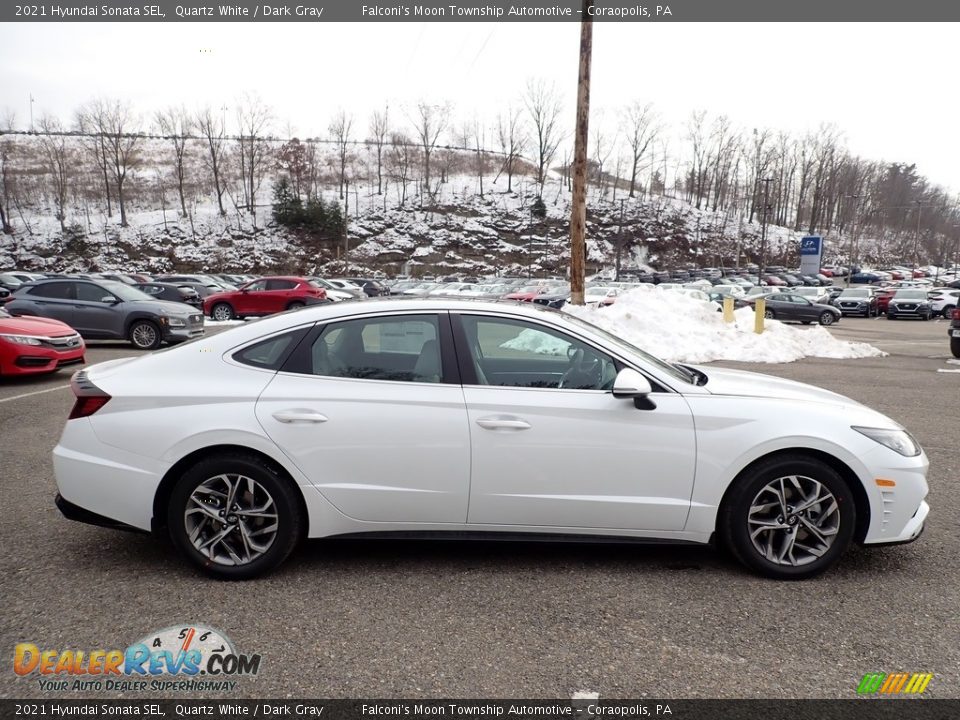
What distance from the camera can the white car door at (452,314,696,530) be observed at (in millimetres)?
3359

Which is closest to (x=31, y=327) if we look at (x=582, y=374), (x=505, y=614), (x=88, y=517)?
(x=88, y=517)

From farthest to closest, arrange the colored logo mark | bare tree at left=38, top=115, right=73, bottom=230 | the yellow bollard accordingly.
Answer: bare tree at left=38, top=115, right=73, bottom=230 < the yellow bollard < the colored logo mark

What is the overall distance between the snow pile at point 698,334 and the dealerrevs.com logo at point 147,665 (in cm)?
1147

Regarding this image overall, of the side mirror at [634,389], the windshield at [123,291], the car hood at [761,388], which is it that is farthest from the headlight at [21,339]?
the car hood at [761,388]

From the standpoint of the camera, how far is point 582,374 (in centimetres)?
356

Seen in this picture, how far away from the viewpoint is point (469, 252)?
69.1 m

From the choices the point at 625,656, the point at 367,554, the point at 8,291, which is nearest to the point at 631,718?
the point at 625,656

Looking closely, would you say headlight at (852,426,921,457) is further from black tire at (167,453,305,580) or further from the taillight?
the taillight

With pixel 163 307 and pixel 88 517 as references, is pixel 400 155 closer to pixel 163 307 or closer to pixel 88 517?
pixel 163 307

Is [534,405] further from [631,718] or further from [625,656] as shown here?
[631,718]

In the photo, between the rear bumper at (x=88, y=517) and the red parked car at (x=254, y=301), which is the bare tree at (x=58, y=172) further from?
the rear bumper at (x=88, y=517)

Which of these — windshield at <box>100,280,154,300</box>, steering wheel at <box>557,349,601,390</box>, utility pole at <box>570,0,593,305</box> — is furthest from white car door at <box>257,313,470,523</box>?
windshield at <box>100,280,154,300</box>

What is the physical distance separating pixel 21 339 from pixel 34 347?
0.67 feet

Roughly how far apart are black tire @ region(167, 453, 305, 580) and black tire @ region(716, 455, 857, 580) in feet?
7.58
